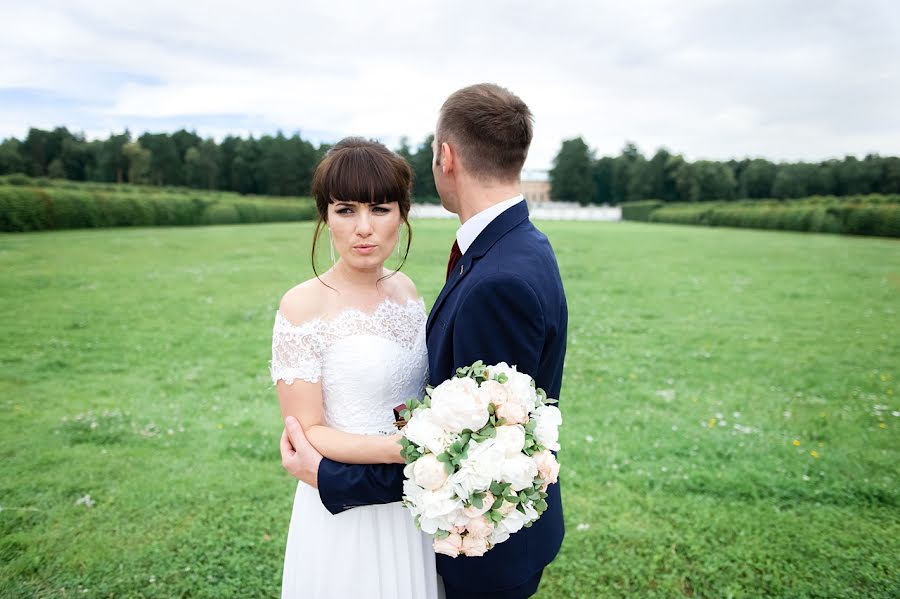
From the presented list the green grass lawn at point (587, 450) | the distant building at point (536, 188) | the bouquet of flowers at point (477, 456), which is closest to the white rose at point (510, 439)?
the bouquet of flowers at point (477, 456)

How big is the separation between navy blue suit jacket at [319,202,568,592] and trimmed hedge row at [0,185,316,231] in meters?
37.8

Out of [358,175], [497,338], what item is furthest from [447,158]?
[497,338]

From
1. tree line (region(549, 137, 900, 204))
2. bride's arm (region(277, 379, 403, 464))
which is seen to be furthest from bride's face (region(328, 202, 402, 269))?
tree line (region(549, 137, 900, 204))

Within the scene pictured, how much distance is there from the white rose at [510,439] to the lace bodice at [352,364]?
34.1 inches

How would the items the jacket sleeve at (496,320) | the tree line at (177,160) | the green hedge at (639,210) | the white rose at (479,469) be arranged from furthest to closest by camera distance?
the green hedge at (639,210) < the tree line at (177,160) < the jacket sleeve at (496,320) < the white rose at (479,469)

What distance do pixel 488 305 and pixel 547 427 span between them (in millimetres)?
494

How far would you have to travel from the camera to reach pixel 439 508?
6.06 ft

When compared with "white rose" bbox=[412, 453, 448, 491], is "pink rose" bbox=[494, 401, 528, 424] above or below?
above

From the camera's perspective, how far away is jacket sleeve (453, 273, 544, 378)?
7.01ft

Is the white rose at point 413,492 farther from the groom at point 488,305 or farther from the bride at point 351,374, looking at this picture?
the bride at point 351,374

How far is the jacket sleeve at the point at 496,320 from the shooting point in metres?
2.14

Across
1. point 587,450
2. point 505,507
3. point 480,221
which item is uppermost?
point 480,221

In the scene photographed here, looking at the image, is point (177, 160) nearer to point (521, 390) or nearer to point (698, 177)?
point (698, 177)

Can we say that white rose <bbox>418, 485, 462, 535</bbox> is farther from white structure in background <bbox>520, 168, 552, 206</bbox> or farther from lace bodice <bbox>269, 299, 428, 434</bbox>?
white structure in background <bbox>520, 168, 552, 206</bbox>
